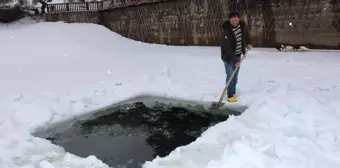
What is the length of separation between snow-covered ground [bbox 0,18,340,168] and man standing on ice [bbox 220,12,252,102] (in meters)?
0.54

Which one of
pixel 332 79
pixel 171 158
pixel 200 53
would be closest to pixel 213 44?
pixel 200 53

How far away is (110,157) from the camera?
479 centimetres

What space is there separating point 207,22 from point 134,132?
421 inches

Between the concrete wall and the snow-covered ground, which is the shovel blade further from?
the concrete wall

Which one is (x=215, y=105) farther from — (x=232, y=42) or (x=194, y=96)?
(x=232, y=42)

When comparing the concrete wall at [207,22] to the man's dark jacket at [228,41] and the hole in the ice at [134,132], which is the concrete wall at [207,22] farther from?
the hole in the ice at [134,132]

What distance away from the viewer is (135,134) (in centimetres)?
566

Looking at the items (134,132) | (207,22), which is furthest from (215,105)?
(207,22)

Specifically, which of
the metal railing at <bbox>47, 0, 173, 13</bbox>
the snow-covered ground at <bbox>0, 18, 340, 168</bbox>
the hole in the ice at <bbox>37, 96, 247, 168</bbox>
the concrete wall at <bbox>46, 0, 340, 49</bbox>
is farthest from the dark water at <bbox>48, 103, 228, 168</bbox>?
the metal railing at <bbox>47, 0, 173, 13</bbox>

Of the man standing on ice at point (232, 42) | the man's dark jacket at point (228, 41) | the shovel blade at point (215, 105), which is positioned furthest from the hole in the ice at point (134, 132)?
the man's dark jacket at point (228, 41)

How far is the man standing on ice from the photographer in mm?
6301

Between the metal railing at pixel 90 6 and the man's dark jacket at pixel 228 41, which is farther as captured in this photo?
the metal railing at pixel 90 6

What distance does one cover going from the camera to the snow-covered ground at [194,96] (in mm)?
4133

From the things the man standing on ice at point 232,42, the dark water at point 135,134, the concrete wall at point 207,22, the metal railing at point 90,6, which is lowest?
the dark water at point 135,134
